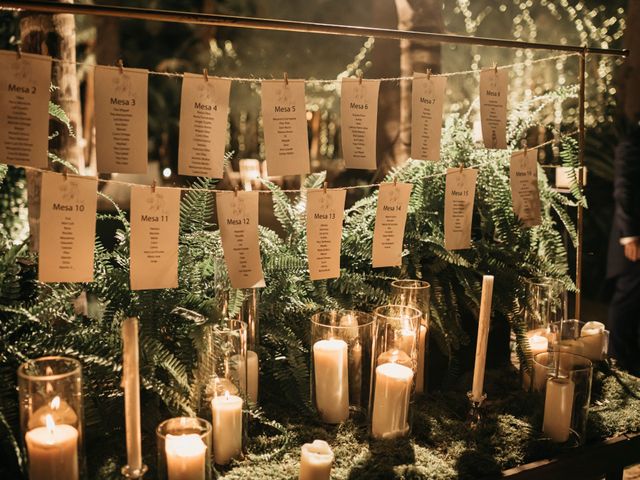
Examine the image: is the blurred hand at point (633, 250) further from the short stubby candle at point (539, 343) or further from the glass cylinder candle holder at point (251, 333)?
the glass cylinder candle holder at point (251, 333)

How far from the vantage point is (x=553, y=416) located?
1315 mm

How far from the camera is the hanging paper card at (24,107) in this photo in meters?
1.02

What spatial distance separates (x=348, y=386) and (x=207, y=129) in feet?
2.13

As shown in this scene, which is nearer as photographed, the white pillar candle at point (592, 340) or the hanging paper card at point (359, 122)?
the hanging paper card at point (359, 122)

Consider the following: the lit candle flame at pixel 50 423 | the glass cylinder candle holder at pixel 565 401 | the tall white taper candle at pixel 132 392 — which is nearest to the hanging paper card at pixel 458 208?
the glass cylinder candle holder at pixel 565 401

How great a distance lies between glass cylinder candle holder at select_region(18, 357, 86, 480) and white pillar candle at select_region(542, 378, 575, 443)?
979 millimetres

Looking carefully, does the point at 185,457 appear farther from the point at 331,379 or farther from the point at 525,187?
the point at 525,187

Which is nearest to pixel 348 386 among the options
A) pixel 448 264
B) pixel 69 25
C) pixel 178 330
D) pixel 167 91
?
pixel 178 330

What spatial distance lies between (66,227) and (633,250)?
294 centimetres

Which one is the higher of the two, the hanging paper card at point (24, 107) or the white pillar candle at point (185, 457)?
the hanging paper card at point (24, 107)

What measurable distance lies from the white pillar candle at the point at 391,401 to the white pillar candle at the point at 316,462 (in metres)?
0.21

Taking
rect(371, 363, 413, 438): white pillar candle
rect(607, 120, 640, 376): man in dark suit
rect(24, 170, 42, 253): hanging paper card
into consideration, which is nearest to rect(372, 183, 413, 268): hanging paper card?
rect(371, 363, 413, 438): white pillar candle

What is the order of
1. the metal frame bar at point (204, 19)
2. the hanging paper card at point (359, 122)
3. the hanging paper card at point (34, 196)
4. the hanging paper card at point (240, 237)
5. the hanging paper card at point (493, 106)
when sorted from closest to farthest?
the metal frame bar at point (204, 19) < the hanging paper card at point (240, 237) < the hanging paper card at point (359, 122) < the hanging paper card at point (493, 106) < the hanging paper card at point (34, 196)

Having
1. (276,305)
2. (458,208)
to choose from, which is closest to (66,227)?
(276,305)
